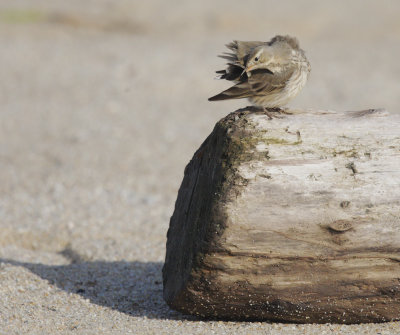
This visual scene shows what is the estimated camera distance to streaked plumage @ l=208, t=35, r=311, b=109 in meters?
4.62

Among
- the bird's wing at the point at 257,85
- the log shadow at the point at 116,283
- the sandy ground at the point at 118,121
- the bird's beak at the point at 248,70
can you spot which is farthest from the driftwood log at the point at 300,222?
the log shadow at the point at 116,283

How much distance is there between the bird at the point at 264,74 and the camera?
4621 mm

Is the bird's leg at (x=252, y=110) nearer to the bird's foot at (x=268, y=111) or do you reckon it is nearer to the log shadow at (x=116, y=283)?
the bird's foot at (x=268, y=111)

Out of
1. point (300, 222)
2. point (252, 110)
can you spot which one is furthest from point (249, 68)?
point (300, 222)

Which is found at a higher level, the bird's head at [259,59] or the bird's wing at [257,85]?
the bird's head at [259,59]

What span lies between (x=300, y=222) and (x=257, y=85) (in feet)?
3.78

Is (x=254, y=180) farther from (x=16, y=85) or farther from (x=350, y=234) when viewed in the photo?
(x=16, y=85)

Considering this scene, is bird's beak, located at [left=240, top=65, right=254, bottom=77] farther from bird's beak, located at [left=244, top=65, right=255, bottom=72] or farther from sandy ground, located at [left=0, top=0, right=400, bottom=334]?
sandy ground, located at [left=0, top=0, right=400, bottom=334]

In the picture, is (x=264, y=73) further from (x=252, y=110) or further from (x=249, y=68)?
(x=252, y=110)

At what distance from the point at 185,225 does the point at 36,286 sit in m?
1.48

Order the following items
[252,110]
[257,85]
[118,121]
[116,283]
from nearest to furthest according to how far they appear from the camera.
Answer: [252,110] → [257,85] → [116,283] → [118,121]

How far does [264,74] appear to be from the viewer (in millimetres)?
4695

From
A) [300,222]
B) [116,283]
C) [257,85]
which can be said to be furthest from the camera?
[116,283]

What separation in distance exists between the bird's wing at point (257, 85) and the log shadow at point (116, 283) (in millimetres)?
1541
